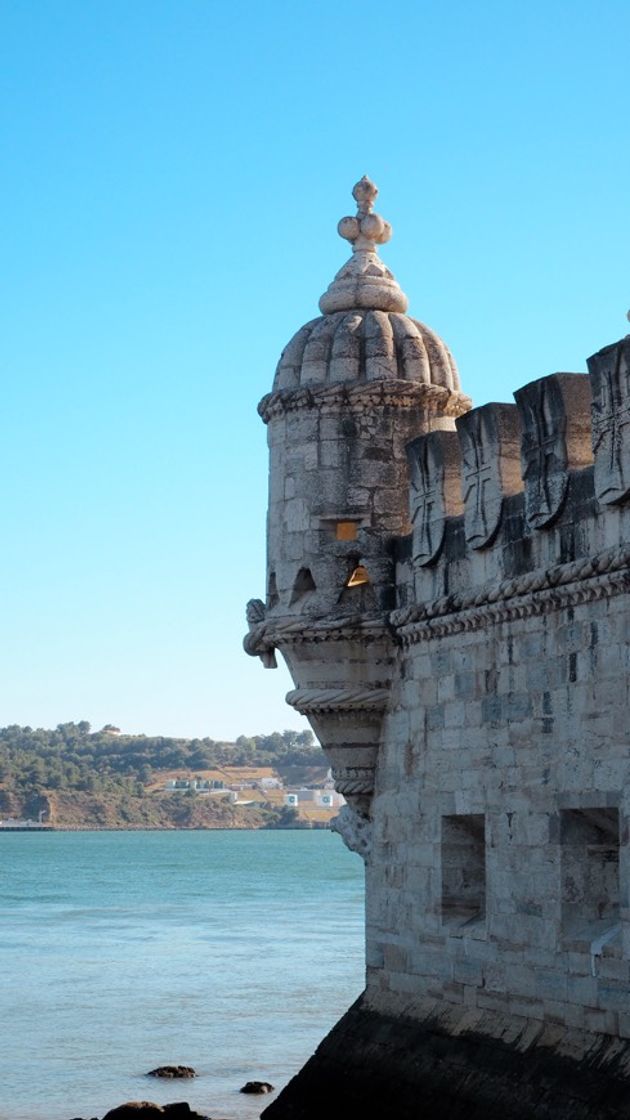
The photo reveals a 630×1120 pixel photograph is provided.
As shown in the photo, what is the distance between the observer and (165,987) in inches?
1462

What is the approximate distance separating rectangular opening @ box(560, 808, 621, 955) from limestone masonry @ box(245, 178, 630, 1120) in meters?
0.01

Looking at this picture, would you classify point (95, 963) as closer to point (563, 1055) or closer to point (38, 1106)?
point (38, 1106)

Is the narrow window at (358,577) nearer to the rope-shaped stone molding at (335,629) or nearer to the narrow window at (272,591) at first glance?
the rope-shaped stone molding at (335,629)

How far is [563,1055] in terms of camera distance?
12461 mm

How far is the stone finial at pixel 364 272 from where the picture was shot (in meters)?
16.5

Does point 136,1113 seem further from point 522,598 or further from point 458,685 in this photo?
point 522,598

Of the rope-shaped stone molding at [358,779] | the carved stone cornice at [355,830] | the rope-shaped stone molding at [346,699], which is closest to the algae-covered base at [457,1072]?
the carved stone cornice at [355,830]

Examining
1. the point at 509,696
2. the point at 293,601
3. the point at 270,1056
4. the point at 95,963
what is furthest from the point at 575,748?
the point at 95,963

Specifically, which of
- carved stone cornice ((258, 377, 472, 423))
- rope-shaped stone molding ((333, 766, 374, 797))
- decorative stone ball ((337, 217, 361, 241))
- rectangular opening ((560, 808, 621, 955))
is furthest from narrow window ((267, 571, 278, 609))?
rectangular opening ((560, 808, 621, 955))

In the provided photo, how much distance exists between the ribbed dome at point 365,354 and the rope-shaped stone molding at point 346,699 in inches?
92.0

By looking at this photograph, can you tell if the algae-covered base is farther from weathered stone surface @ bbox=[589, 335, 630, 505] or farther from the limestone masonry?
weathered stone surface @ bbox=[589, 335, 630, 505]

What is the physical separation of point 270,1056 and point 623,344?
1674 centimetres

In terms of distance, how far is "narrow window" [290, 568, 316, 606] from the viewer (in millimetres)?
15820

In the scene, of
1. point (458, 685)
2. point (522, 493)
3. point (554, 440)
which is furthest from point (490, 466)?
point (458, 685)
